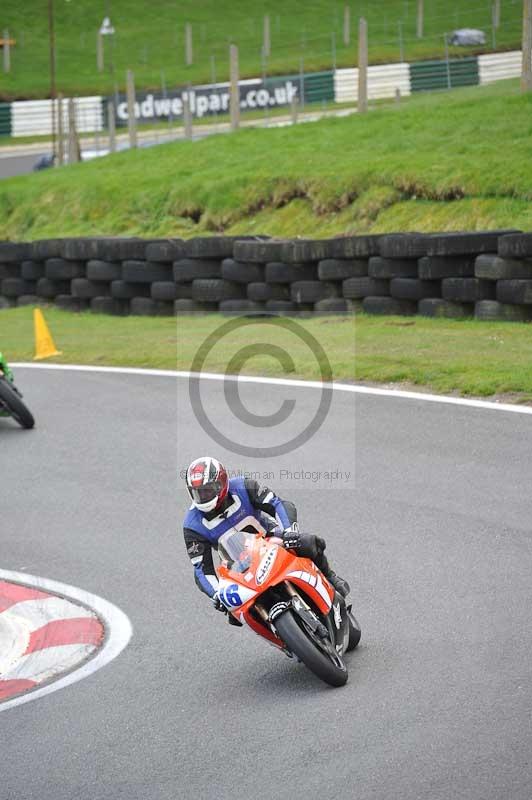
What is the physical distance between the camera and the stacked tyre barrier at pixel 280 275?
43.2 ft

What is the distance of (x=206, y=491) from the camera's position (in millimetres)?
6012

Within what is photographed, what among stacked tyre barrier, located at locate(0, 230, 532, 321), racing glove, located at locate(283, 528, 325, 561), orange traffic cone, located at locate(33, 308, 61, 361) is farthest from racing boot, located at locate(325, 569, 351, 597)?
orange traffic cone, located at locate(33, 308, 61, 361)

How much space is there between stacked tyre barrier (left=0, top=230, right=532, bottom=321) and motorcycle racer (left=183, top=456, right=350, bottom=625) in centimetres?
719

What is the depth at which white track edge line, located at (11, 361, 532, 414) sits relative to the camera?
10.6 metres

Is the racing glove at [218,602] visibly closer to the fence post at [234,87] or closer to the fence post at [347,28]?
the fence post at [234,87]

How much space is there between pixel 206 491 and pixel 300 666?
3.50 ft

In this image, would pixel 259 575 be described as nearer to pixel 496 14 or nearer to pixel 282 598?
pixel 282 598

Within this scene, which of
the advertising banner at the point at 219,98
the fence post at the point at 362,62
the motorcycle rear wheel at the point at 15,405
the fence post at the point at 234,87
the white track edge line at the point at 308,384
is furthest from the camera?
the advertising banner at the point at 219,98

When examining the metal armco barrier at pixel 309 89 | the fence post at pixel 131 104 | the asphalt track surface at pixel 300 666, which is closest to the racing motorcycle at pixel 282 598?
the asphalt track surface at pixel 300 666

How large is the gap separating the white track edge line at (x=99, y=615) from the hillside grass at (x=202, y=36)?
32.7 meters

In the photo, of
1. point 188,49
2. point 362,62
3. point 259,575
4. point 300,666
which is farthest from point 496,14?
point 259,575

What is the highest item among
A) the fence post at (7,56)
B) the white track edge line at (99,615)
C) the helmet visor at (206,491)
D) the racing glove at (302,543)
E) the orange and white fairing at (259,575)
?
the fence post at (7,56)

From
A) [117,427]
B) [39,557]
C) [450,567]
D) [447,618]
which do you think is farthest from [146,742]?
[117,427]

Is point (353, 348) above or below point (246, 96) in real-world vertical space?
below
